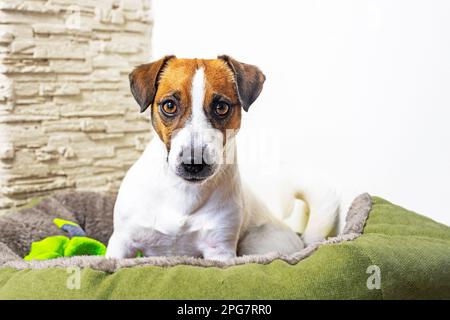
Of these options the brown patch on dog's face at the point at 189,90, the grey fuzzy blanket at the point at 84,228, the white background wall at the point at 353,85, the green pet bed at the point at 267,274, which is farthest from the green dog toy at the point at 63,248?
the white background wall at the point at 353,85

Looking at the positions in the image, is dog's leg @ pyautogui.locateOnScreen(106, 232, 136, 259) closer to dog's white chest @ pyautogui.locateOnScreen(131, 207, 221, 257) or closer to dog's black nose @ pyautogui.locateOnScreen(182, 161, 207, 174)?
dog's white chest @ pyautogui.locateOnScreen(131, 207, 221, 257)

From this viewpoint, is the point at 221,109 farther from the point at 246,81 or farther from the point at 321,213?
the point at 321,213

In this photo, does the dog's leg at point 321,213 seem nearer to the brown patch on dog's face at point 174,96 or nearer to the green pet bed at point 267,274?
the green pet bed at point 267,274

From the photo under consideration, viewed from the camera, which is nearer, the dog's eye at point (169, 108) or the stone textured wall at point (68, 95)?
the dog's eye at point (169, 108)

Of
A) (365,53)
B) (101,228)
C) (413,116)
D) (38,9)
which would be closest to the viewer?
(413,116)

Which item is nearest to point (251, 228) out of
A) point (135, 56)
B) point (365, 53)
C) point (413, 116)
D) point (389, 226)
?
point (389, 226)

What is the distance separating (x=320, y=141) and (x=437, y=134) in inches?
21.3

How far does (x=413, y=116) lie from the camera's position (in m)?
1.75

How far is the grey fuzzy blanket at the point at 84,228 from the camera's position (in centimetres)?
121

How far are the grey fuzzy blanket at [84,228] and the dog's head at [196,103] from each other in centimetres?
24

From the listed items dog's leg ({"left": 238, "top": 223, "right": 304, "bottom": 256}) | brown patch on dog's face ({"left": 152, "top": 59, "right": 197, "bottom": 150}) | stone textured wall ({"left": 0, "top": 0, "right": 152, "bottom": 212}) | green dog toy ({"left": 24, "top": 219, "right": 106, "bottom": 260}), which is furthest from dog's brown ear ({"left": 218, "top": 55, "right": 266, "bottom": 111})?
stone textured wall ({"left": 0, "top": 0, "right": 152, "bottom": 212})

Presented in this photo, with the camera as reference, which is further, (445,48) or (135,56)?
(135,56)

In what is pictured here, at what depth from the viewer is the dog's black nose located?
125 centimetres
